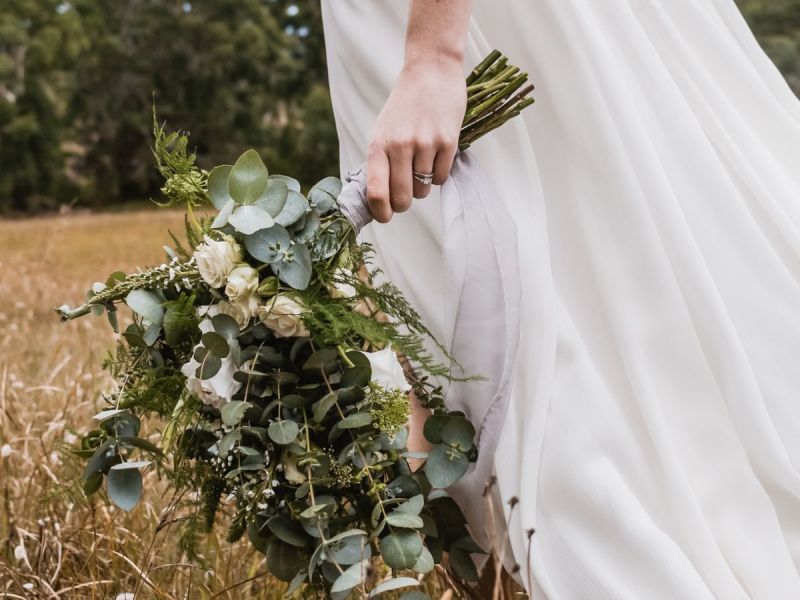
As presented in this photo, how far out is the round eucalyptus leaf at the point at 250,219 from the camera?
3.51ft

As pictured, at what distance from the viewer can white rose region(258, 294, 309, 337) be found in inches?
42.4

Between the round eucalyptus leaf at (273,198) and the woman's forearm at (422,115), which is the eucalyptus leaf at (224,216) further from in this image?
the woman's forearm at (422,115)

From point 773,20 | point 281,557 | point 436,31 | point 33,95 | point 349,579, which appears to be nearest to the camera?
point 349,579

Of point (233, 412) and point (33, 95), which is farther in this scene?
point (33, 95)

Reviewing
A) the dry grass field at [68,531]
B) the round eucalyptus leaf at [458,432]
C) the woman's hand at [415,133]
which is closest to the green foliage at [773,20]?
the dry grass field at [68,531]

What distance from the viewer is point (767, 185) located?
1.46m

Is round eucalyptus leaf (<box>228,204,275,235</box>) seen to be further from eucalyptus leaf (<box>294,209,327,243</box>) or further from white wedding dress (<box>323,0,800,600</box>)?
white wedding dress (<box>323,0,800,600</box>)

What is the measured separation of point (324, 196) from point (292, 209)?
0.22 feet

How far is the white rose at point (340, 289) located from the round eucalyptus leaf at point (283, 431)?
18 cm

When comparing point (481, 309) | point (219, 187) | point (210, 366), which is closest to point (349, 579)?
point (210, 366)

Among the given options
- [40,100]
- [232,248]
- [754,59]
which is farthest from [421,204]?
[40,100]

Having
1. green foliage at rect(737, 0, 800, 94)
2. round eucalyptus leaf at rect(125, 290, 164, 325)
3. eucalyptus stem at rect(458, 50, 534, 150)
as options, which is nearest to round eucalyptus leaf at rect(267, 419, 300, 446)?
round eucalyptus leaf at rect(125, 290, 164, 325)

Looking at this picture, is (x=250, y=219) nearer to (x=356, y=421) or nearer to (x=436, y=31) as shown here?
(x=356, y=421)

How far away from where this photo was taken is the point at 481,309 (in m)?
1.23
